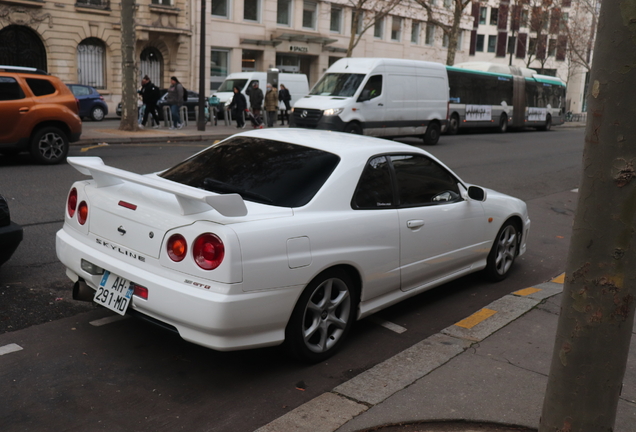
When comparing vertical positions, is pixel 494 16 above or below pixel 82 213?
above

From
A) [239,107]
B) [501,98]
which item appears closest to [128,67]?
[239,107]

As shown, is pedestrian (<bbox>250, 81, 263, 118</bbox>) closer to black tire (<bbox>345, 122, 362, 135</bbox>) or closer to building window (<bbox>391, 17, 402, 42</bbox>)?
black tire (<bbox>345, 122, 362, 135</bbox>)

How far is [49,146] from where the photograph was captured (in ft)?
39.8

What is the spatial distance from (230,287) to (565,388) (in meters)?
1.81

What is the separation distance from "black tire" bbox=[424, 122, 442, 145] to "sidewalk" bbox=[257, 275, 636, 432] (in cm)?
1719

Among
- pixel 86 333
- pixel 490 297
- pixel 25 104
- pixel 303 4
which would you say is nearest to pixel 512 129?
pixel 303 4

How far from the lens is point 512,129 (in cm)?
3422

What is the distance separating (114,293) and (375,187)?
6.34 ft

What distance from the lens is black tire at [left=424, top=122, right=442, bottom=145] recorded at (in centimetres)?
2180

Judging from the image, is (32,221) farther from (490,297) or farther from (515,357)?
(515,357)

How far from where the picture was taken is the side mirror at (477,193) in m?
5.62

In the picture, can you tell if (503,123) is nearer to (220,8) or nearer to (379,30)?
(220,8)

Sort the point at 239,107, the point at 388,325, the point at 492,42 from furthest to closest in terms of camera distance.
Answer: the point at 492,42
the point at 239,107
the point at 388,325

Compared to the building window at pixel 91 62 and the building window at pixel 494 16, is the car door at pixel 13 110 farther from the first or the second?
the building window at pixel 494 16
